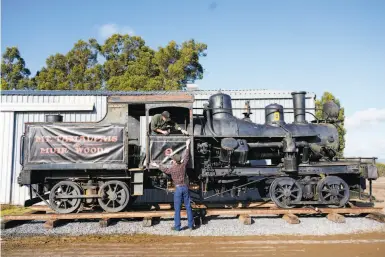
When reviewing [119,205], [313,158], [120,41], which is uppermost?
[120,41]

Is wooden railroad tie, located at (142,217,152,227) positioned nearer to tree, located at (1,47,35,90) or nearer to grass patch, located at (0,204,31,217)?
grass patch, located at (0,204,31,217)

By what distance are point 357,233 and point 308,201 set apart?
153 centimetres

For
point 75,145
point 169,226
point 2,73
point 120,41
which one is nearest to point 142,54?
point 120,41

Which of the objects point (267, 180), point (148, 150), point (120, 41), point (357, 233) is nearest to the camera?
point (357, 233)

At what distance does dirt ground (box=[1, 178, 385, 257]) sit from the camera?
572 centimetres

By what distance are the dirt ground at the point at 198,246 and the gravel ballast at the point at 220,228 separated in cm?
→ 27

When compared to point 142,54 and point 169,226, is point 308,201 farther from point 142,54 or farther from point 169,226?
point 142,54

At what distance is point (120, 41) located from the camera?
98.9 ft

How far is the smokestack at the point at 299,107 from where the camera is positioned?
9.38 metres

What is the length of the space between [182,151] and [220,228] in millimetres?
2194

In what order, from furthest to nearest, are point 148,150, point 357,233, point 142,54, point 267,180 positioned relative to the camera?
point 142,54 → point 267,180 → point 148,150 → point 357,233

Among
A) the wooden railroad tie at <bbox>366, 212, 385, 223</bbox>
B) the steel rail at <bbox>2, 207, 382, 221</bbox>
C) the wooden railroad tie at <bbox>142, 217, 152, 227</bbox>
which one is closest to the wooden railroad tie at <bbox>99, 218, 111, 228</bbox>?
the steel rail at <bbox>2, 207, 382, 221</bbox>

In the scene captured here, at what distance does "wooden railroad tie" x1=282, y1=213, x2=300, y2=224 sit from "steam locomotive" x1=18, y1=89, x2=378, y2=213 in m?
0.52

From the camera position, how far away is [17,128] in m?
11.9
